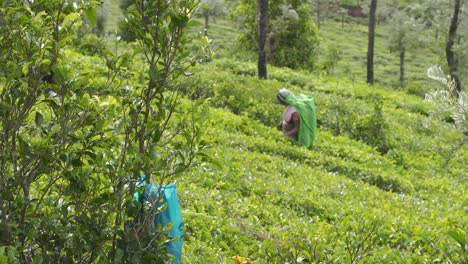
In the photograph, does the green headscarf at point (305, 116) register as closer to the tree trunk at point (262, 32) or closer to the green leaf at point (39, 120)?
the tree trunk at point (262, 32)

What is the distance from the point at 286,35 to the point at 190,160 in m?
25.2

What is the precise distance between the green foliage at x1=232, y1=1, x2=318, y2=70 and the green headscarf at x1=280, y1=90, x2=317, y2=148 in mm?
15916

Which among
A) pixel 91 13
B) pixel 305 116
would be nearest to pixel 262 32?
pixel 305 116

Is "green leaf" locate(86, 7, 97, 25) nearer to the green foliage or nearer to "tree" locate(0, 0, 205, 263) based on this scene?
"tree" locate(0, 0, 205, 263)

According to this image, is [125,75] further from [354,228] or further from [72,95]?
[354,228]

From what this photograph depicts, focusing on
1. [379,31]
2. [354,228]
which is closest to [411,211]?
[354,228]

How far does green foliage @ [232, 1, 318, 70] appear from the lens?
92.9 ft

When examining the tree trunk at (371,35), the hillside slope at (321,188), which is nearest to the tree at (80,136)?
the hillside slope at (321,188)

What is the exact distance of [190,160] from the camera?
12.8ft

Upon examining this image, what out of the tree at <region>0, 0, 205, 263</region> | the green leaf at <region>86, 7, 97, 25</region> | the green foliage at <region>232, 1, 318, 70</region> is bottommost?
the green foliage at <region>232, 1, 318, 70</region>

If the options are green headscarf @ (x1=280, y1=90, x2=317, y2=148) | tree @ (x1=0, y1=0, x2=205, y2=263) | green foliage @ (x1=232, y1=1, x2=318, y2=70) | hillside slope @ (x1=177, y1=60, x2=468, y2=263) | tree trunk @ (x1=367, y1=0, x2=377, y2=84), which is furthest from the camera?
green foliage @ (x1=232, y1=1, x2=318, y2=70)

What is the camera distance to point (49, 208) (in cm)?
384

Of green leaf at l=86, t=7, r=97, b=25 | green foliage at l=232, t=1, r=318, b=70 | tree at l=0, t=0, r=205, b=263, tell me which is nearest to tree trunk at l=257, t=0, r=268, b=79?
green foliage at l=232, t=1, r=318, b=70

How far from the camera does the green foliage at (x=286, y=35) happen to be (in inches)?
1115
